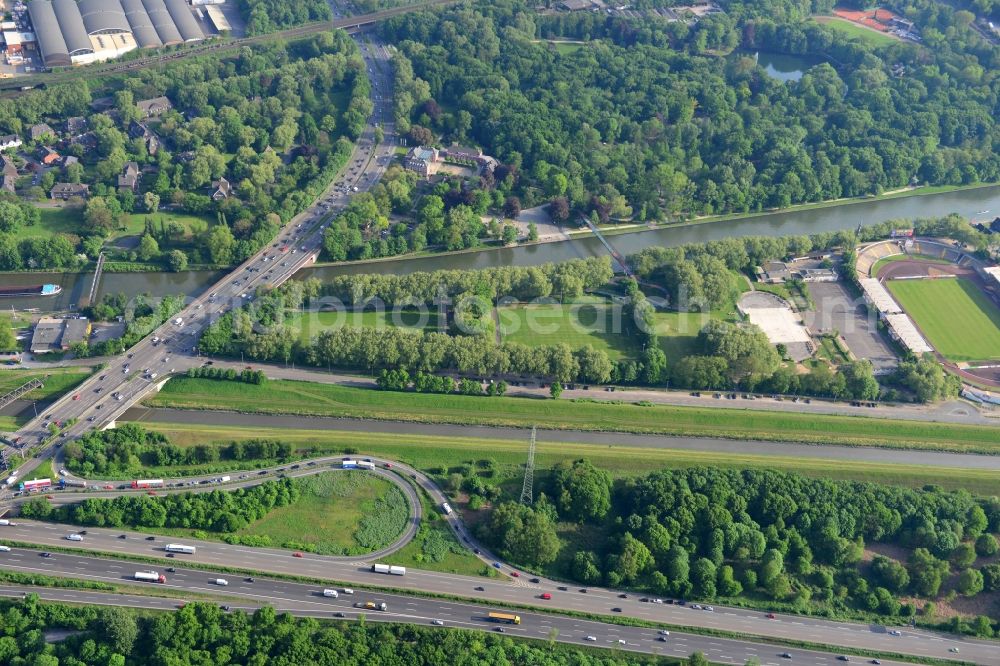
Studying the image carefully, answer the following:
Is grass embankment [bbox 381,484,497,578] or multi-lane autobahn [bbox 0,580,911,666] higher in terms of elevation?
grass embankment [bbox 381,484,497,578]

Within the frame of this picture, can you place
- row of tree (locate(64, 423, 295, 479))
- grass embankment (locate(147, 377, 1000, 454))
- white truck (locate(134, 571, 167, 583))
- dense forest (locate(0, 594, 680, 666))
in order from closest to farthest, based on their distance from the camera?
dense forest (locate(0, 594, 680, 666)), white truck (locate(134, 571, 167, 583)), row of tree (locate(64, 423, 295, 479)), grass embankment (locate(147, 377, 1000, 454))

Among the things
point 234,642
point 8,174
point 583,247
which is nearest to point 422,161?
point 583,247

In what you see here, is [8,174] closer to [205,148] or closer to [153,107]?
[153,107]

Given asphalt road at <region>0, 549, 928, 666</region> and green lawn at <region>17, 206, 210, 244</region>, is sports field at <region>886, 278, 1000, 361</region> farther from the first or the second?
green lawn at <region>17, 206, 210, 244</region>

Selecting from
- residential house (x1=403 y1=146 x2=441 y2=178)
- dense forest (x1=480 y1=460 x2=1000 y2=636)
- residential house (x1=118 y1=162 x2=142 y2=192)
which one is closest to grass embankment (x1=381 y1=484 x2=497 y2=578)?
dense forest (x1=480 y1=460 x2=1000 y2=636)

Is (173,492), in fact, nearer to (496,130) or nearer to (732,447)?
(732,447)

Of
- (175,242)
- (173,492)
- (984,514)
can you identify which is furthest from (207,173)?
(984,514)
